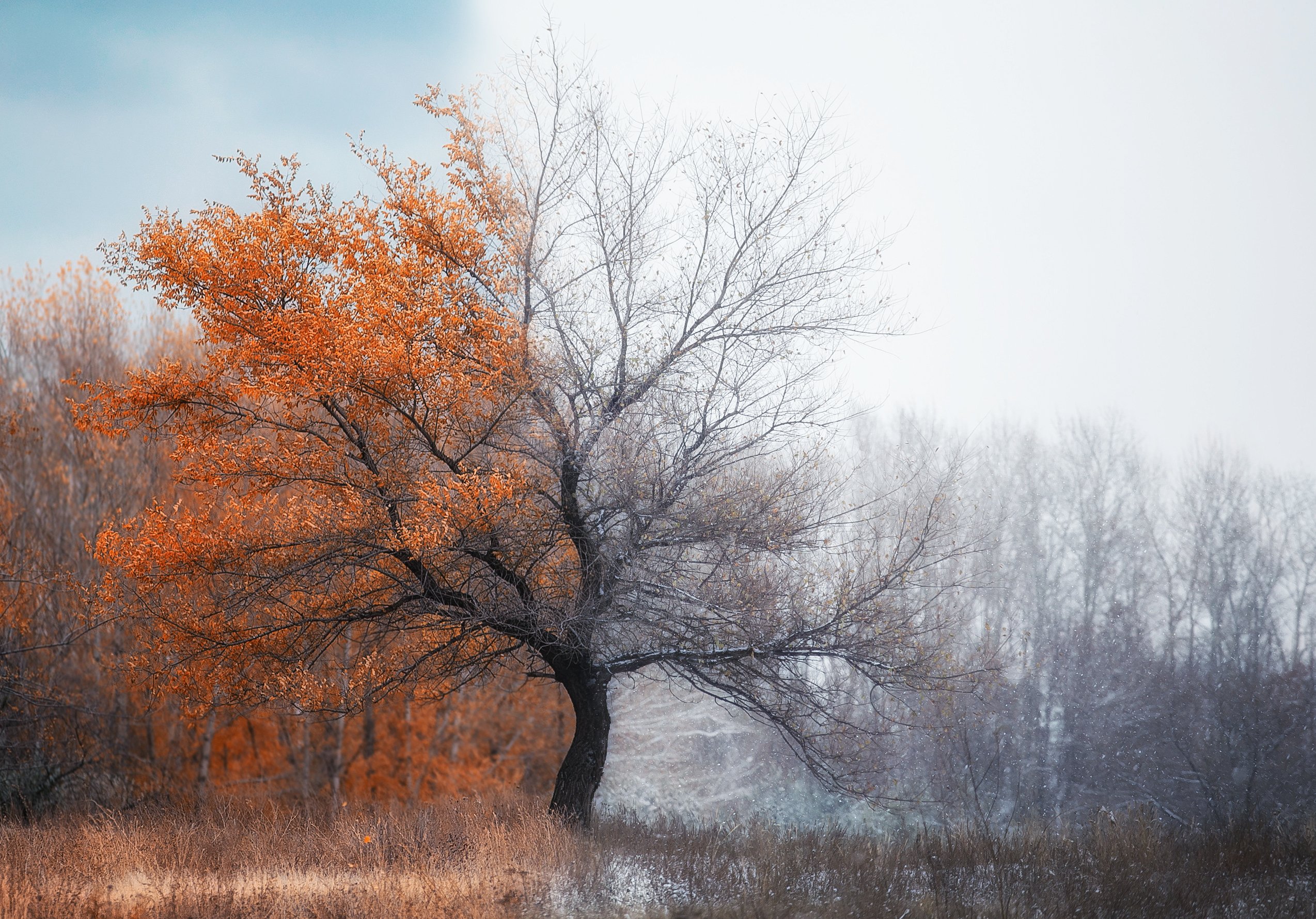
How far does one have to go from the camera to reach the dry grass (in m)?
6.23

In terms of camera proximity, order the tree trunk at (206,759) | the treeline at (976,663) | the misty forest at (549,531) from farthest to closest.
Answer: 1. the tree trunk at (206,759)
2. the treeline at (976,663)
3. the misty forest at (549,531)

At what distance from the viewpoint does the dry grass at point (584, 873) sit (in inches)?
245

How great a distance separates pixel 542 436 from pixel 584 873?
387 centimetres

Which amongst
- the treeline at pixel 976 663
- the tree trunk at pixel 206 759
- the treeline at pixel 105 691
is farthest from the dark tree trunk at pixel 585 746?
the tree trunk at pixel 206 759

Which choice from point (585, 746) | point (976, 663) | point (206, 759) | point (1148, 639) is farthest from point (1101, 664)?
point (206, 759)

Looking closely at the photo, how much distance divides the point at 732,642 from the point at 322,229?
18.1 feet

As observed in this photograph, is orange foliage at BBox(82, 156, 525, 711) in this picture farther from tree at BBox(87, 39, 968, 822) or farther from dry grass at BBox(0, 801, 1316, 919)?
dry grass at BBox(0, 801, 1316, 919)

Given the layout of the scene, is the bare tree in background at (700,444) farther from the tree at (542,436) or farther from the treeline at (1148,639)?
the treeline at (1148,639)

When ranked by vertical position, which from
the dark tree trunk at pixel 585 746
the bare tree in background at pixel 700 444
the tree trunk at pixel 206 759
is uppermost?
the bare tree in background at pixel 700 444

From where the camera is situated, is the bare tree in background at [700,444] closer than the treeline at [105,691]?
Yes

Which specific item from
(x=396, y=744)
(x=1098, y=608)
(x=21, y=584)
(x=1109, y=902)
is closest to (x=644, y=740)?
(x=396, y=744)

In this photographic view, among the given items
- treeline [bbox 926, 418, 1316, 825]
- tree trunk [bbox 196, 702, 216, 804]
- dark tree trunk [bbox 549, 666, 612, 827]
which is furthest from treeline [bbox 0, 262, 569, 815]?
treeline [bbox 926, 418, 1316, 825]

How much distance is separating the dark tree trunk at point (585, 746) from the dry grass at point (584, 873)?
358 millimetres

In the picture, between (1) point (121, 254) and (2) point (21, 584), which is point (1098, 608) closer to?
(1) point (121, 254)
